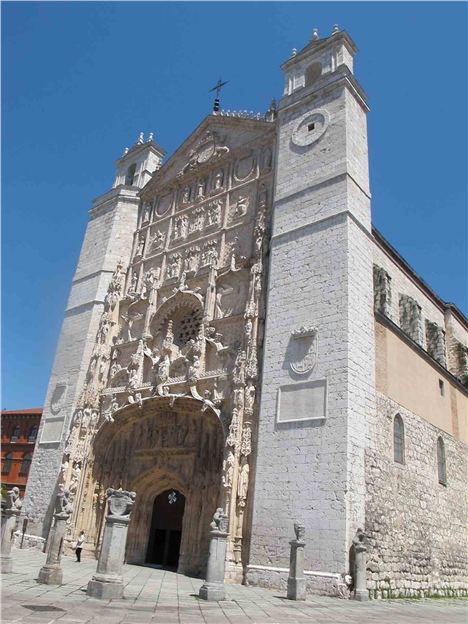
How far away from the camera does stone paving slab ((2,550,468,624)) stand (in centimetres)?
680

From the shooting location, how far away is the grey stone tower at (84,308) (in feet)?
62.1

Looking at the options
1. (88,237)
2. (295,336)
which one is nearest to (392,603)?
(295,336)

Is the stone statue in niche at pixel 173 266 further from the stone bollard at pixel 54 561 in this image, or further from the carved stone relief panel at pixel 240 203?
the stone bollard at pixel 54 561

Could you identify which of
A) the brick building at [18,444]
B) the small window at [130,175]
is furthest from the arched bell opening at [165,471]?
the brick building at [18,444]

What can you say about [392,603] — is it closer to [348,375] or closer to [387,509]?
[387,509]

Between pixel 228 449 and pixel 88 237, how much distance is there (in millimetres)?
13979

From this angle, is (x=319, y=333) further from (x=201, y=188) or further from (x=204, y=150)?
(x=204, y=150)

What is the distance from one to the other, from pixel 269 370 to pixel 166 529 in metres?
6.80

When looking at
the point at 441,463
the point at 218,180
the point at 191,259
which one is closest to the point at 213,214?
the point at 218,180

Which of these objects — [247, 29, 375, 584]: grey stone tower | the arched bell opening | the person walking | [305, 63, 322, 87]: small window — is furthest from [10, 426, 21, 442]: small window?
[305, 63, 322, 87]: small window

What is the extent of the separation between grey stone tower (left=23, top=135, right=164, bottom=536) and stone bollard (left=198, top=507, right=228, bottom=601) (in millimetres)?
10208

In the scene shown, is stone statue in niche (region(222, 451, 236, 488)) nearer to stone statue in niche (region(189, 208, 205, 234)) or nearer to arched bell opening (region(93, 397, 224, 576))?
arched bell opening (region(93, 397, 224, 576))

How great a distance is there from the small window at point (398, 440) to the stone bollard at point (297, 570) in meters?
4.36

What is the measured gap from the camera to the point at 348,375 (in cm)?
1259
